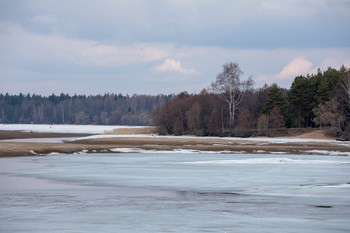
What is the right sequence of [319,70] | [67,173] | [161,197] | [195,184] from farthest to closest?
[319,70] → [67,173] → [195,184] → [161,197]

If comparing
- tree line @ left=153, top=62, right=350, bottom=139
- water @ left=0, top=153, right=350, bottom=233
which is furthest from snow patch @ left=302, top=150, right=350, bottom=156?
tree line @ left=153, top=62, right=350, bottom=139

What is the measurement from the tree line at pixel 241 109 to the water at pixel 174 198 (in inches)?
2006

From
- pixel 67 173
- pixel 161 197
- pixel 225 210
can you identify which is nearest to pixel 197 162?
pixel 67 173

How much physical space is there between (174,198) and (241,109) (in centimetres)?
6812

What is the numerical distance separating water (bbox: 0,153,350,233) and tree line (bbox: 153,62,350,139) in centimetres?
5094

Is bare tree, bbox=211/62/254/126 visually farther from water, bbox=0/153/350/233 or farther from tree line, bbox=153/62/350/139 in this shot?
water, bbox=0/153/350/233

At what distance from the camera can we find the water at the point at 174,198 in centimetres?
1236

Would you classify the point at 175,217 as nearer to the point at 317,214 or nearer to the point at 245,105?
the point at 317,214

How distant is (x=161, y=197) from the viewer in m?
17.2

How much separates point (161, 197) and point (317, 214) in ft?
18.4

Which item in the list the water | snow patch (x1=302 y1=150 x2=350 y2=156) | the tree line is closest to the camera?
the water

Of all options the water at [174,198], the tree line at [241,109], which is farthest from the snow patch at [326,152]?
the tree line at [241,109]

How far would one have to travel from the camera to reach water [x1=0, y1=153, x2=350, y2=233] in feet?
40.5

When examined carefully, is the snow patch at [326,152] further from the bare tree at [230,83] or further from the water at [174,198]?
the bare tree at [230,83]
